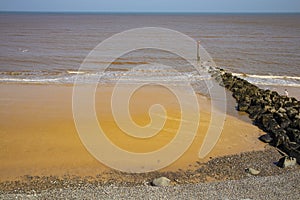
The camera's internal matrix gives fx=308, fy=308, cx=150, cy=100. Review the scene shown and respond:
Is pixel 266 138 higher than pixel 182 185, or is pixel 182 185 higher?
pixel 266 138

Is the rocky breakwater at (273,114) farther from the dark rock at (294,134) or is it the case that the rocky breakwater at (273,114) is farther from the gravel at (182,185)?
the gravel at (182,185)

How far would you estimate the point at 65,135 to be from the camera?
35.4 ft

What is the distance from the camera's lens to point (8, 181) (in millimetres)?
7938

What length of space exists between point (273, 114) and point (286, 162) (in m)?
4.07

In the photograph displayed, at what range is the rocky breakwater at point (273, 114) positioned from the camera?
10125 millimetres

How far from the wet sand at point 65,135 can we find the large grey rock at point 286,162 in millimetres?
1376

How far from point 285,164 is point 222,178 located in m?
1.98

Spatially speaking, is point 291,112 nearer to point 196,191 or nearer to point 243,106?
point 243,106

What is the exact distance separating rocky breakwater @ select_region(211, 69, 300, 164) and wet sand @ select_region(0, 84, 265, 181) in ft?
1.74

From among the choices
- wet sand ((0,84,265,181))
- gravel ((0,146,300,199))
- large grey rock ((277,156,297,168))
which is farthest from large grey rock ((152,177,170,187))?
large grey rock ((277,156,297,168))

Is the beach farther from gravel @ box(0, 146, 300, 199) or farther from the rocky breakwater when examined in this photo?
the rocky breakwater

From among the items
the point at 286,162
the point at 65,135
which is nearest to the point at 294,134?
the point at 286,162

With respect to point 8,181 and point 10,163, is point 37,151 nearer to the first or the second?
point 10,163

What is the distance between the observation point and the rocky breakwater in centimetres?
1012
